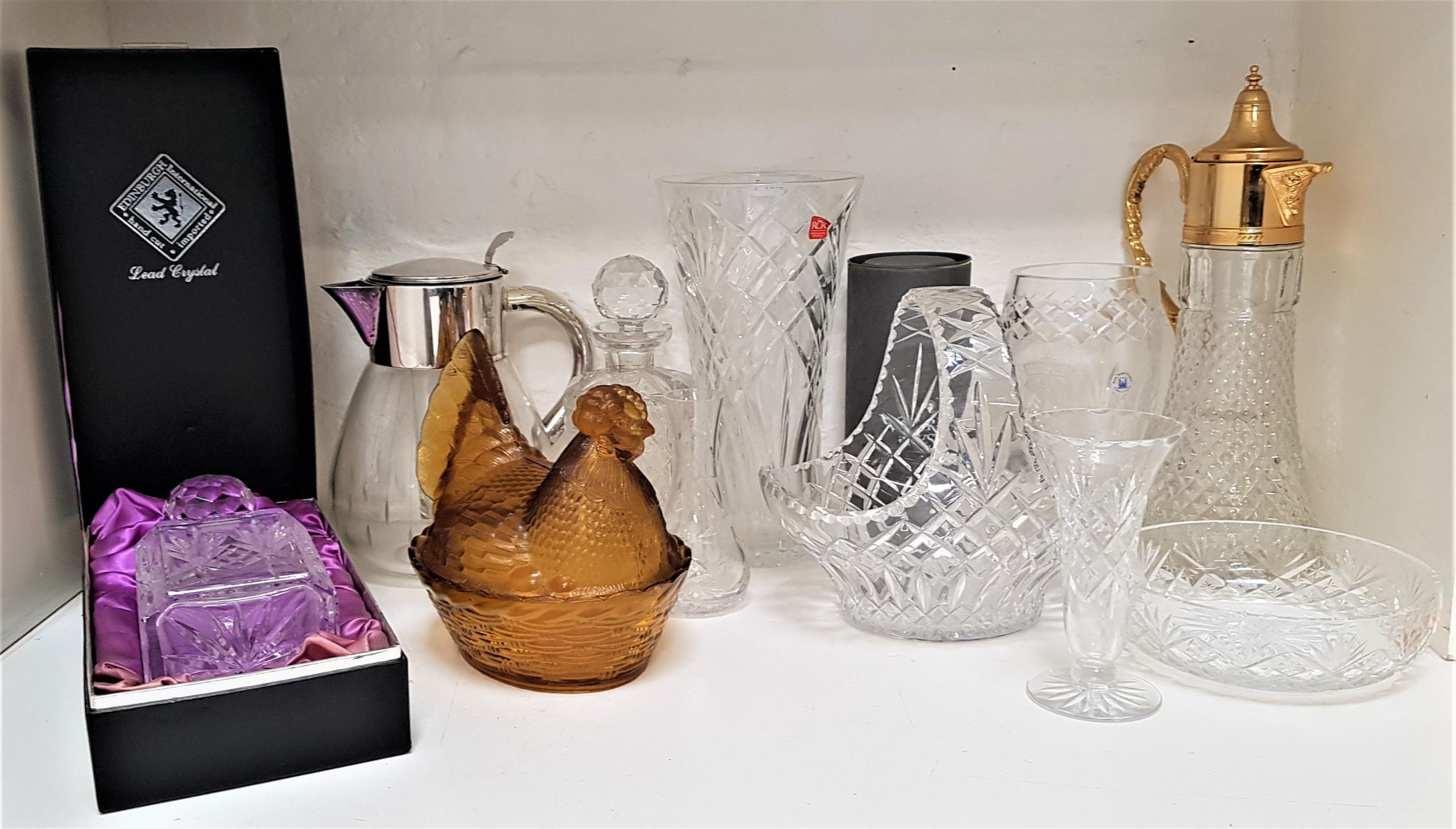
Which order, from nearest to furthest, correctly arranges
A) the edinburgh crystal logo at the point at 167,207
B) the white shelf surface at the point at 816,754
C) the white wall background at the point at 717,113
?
the white shelf surface at the point at 816,754 → the edinburgh crystal logo at the point at 167,207 → the white wall background at the point at 717,113

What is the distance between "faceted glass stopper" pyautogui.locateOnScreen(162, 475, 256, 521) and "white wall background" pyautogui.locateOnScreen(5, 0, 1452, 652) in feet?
0.53

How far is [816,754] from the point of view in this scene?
58 centimetres

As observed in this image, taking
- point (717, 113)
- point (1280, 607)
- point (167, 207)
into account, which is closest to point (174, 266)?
point (167, 207)

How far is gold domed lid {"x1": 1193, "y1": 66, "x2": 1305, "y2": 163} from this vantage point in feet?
2.49

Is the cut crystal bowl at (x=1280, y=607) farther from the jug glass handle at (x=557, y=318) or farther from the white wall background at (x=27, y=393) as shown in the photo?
the white wall background at (x=27, y=393)

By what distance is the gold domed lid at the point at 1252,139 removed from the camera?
29.9 inches

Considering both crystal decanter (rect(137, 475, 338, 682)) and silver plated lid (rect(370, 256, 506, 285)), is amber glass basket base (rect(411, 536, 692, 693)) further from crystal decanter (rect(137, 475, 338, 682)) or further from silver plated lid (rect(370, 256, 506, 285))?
silver plated lid (rect(370, 256, 506, 285))

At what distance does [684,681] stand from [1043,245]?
44 centimetres

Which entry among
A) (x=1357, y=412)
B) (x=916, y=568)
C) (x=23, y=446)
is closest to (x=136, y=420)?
(x=23, y=446)

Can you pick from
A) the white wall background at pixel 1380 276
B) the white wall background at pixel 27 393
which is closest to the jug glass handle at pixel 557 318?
the white wall background at pixel 27 393

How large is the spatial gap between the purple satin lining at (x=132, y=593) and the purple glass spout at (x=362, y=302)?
0.11m

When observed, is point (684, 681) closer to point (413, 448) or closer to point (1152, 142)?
point (413, 448)

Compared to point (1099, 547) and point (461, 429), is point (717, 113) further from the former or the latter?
point (1099, 547)

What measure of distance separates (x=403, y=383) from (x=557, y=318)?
0.11 meters
